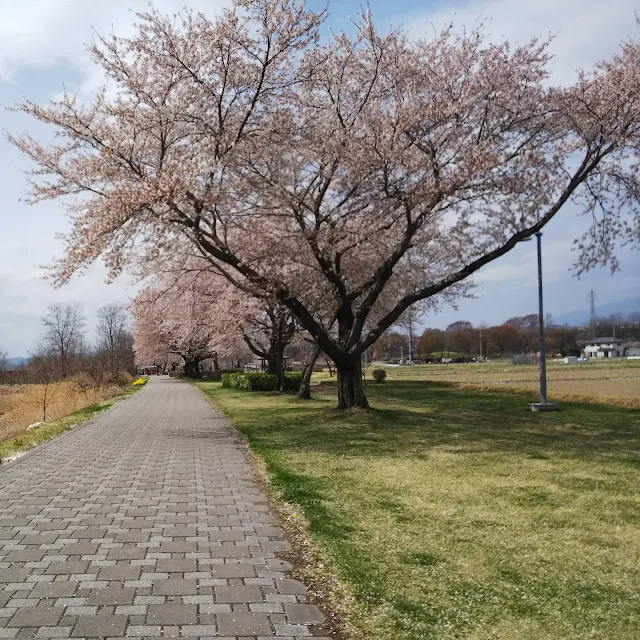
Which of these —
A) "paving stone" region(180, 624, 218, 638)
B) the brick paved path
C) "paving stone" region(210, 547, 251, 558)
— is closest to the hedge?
the brick paved path

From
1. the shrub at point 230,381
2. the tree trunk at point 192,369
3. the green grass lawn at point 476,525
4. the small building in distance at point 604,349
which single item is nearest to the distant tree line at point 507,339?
the small building in distance at point 604,349

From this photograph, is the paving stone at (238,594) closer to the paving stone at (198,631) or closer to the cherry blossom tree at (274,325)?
the paving stone at (198,631)

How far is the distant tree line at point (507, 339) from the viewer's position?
11106 centimetres

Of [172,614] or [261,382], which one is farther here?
[261,382]

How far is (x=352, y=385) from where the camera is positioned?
668 inches

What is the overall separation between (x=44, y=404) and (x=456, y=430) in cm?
1249

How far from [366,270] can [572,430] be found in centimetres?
725

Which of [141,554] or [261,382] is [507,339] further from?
[141,554]

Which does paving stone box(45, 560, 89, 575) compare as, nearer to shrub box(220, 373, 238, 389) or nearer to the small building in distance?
shrub box(220, 373, 238, 389)

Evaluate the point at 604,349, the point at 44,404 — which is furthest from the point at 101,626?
the point at 604,349

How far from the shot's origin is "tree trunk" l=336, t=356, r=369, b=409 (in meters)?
16.8

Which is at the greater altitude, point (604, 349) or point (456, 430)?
point (604, 349)

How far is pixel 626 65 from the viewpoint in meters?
14.3

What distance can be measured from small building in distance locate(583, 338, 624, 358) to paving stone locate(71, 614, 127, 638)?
352 ft
